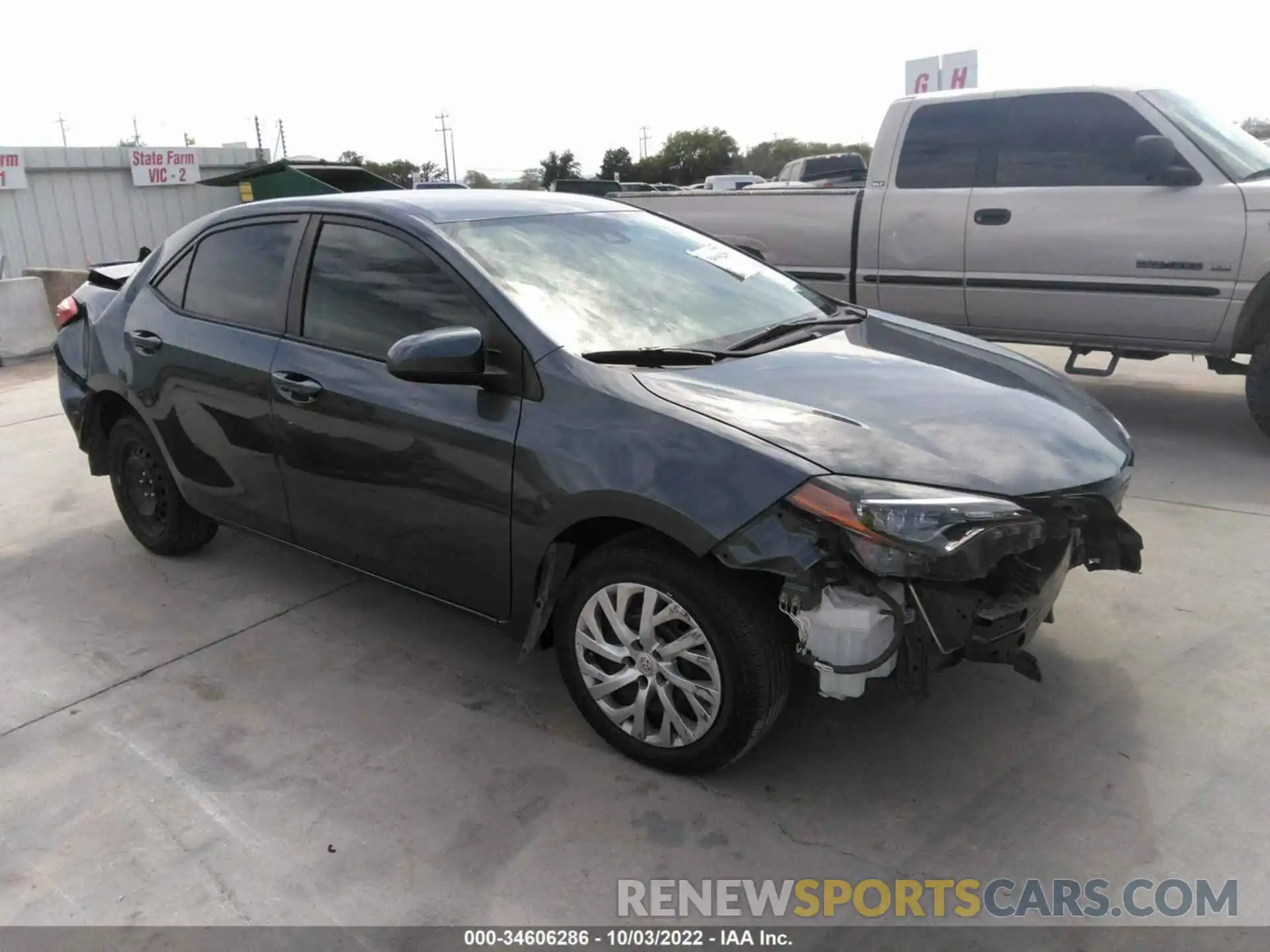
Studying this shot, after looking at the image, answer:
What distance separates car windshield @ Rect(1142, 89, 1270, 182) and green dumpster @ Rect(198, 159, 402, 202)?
984 cm

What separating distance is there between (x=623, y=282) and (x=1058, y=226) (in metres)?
3.94

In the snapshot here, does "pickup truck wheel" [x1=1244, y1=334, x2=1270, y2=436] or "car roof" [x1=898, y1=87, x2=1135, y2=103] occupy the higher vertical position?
"car roof" [x1=898, y1=87, x2=1135, y2=103]

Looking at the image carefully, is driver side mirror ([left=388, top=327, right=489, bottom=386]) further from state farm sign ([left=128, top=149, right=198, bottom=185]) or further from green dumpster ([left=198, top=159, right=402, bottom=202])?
state farm sign ([left=128, top=149, right=198, bottom=185])

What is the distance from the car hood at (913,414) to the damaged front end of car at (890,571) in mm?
97

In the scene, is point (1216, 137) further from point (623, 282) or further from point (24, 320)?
point (24, 320)

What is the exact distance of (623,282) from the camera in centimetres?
357

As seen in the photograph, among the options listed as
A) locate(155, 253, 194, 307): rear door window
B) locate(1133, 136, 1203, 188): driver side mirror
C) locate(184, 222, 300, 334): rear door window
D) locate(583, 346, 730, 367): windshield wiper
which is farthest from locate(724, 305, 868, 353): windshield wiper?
locate(1133, 136, 1203, 188): driver side mirror

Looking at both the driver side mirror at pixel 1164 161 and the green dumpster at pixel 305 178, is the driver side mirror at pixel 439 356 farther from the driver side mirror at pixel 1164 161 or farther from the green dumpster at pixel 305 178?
the green dumpster at pixel 305 178

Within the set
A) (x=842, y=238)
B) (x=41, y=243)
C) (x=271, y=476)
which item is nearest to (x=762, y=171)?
(x=41, y=243)

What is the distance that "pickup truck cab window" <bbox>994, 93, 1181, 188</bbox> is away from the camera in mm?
6164

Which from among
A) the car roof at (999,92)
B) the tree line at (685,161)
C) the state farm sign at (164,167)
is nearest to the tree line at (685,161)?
the tree line at (685,161)

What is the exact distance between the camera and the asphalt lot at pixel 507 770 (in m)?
2.64

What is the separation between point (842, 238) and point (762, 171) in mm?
56427

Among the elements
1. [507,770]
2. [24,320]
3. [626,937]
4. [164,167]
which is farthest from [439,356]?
[164,167]
